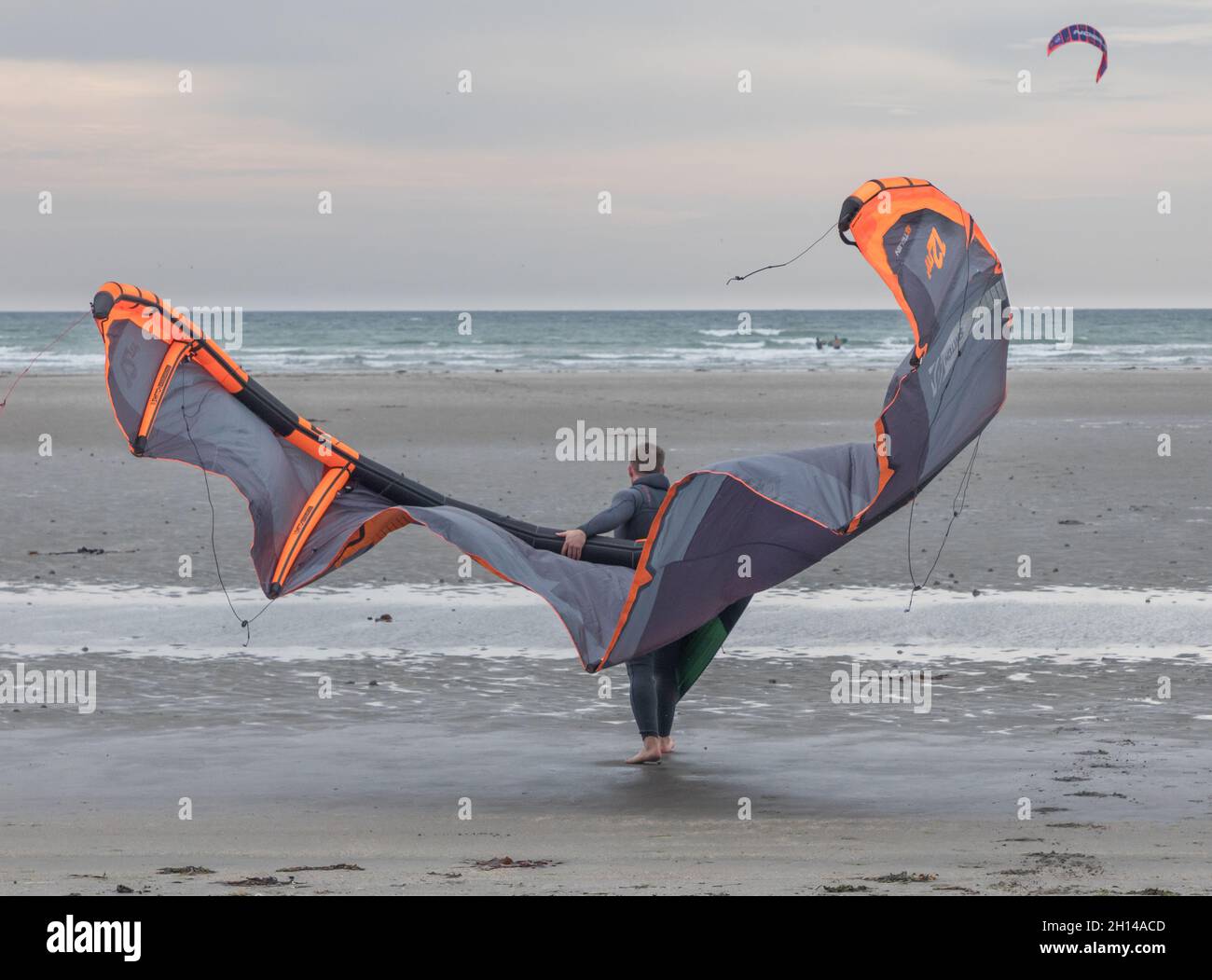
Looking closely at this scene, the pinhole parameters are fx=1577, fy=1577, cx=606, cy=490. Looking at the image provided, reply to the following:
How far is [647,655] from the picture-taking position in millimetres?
8172

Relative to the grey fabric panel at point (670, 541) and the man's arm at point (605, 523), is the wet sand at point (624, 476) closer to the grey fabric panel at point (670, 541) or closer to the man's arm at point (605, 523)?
the man's arm at point (605, 523)

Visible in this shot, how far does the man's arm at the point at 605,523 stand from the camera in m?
8.30

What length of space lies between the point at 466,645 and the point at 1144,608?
5.21 metres

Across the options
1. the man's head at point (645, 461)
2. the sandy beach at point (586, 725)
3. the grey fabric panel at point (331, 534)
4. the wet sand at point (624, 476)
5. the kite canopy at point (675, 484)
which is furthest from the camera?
the wet sand at point (624, 476)

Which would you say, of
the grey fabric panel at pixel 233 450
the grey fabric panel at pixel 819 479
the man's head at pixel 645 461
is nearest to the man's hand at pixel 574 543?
the man's head at pixel 645 461

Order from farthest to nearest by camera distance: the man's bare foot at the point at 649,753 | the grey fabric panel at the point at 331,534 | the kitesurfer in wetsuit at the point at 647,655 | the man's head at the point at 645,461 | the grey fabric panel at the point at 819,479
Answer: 1. the grey fabric panel at the point at 331,534
2. the man's head at the point at 645,461
3. the kitesurfer in wetsuit at the point at 647,655
4. the man's bare foot at the point at 649,753
5. the grey fabric panel at the point at 819,479

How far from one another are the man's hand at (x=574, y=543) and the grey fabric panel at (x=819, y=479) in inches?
33.4

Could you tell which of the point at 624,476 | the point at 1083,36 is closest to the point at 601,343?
the point at 624,476

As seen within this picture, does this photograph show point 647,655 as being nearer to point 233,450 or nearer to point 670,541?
point 670,541

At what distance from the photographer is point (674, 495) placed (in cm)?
800

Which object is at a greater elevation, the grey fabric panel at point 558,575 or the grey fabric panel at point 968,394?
the grey fabric panel at point 968,394

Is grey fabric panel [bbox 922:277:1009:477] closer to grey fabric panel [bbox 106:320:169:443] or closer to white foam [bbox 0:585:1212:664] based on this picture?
white foam [bbox 0:585:1212:664]

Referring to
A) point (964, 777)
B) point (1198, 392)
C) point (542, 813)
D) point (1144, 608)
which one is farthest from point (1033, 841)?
point (1198, 392)

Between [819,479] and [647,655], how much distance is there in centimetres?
127
